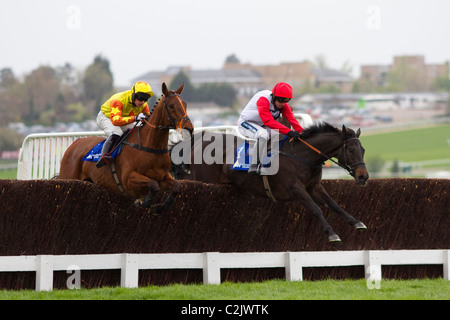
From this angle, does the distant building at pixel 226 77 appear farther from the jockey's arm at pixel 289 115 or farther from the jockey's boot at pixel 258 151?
the jockey's boot at pixel 258 151

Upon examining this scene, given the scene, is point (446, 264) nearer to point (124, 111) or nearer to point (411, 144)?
point (124, 111)

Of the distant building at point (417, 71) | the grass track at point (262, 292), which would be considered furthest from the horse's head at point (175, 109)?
the distant building at point (417, 71)

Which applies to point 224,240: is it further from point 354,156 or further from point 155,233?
point 354,156

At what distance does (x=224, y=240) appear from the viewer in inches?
338

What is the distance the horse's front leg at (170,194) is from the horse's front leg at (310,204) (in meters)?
1.31

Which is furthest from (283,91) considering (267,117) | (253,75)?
(253,75)

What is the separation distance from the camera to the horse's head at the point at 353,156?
842cm

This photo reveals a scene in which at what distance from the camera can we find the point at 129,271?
311 inches

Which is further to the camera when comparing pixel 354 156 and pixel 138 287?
pixel 354 156

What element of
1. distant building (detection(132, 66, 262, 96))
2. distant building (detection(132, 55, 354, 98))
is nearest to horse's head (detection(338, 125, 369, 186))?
distant building (detection(132, 66, 262, 96))

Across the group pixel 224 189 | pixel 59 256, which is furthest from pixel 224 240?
pixel 59 256

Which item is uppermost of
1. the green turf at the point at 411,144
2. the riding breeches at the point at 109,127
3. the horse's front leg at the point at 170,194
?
the riding breeches at the point at 109,127

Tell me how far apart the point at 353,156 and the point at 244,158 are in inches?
55.1
